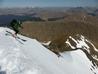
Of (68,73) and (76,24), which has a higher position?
(68,73)

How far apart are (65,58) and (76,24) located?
15443 cm

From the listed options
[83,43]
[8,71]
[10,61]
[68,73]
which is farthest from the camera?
[83,43]

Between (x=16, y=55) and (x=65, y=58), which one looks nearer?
(x=16, y=55)

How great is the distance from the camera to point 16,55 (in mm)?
24797

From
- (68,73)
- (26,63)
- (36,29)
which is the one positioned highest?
(26,63)

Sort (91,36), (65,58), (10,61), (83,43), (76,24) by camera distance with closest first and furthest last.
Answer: (10,61), (65,58), (83,43), (91,36), (76,24)

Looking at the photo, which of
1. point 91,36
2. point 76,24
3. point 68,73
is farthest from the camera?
point 76,24

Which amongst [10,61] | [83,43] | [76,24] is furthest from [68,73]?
[76,24]

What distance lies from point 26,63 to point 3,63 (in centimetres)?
191

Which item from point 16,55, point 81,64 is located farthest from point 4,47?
point 81,64

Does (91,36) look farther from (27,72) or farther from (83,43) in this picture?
(27,72)

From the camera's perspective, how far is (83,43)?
71.0 meters

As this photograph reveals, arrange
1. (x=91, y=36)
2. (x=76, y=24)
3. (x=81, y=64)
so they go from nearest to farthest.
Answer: (x=81, y=64)
(x=91, y=36)
(x=76, y=24)

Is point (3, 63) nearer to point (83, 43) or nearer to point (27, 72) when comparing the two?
point (27, 72)
